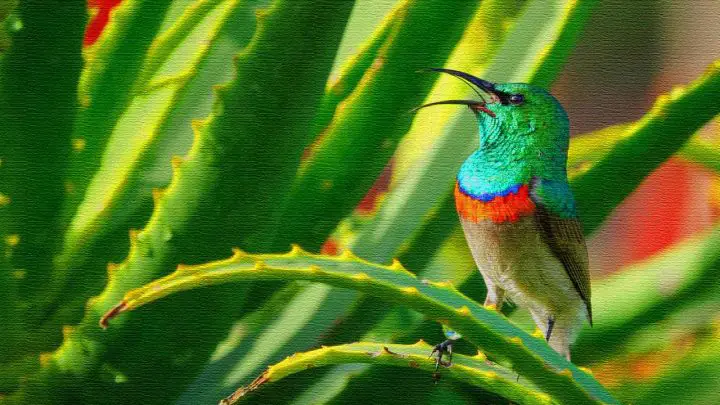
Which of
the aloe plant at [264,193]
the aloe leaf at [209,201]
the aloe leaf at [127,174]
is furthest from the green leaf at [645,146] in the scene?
the aloe leaf at [127,174]

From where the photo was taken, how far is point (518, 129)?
3.79 ft

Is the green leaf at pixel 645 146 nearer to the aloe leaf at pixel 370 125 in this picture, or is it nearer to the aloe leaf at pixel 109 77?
the aloe leaf at pixel 370 125

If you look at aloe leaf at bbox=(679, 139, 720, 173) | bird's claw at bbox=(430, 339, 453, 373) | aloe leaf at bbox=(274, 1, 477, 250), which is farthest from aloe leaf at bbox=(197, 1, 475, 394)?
aloe leaf at bbox=(679, 139, 720, 173)

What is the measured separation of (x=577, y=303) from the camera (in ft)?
3.89

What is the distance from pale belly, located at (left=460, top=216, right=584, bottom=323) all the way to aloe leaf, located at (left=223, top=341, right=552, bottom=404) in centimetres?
17

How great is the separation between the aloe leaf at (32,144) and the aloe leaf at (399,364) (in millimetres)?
283

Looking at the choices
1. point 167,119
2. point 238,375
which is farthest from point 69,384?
point 167,119

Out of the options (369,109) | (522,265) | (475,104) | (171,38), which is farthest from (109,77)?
(522,265)

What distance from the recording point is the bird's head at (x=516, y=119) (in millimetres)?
1150

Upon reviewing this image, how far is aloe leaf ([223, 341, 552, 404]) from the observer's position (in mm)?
884

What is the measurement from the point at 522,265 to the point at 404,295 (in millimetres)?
369

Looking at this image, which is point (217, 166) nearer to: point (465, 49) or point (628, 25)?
point (465, 49)

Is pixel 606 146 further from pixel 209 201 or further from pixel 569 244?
pixel 209 201

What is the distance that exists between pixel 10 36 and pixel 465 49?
1.92 ft
